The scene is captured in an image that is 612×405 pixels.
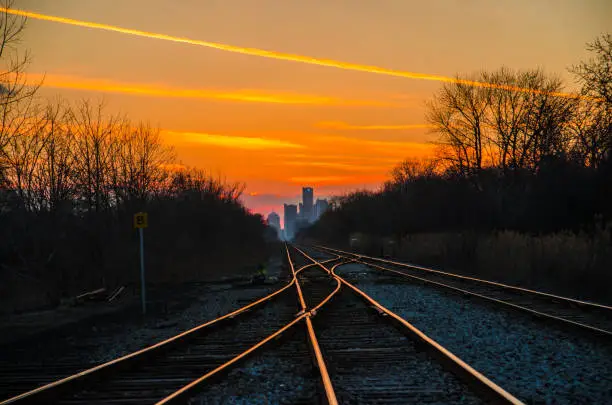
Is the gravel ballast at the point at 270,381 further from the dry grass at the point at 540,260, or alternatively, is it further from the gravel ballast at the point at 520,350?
the dry grass at the point at 540,260

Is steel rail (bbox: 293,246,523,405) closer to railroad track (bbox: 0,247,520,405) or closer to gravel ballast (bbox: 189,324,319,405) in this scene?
railroad track (bbox: 0,247,520,405)

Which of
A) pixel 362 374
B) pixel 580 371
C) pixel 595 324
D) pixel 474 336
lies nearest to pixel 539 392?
pixel 580 371

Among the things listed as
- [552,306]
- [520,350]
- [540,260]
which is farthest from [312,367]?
[540,260]

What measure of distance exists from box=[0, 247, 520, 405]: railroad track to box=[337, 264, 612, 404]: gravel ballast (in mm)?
587

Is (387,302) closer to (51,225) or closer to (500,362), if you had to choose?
(500,362)

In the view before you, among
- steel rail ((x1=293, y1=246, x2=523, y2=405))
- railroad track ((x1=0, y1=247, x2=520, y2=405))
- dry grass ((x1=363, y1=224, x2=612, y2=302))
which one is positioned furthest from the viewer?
dry grass ((x1=363, y1=224, x2=612, y2=302))

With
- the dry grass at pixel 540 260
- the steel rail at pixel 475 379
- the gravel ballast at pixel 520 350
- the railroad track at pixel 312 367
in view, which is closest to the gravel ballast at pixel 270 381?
the railroad track at pixel 312 367

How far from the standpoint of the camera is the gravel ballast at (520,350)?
20.1 feet

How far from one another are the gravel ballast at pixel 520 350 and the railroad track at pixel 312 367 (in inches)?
23.1

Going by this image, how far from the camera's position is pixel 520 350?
825cm

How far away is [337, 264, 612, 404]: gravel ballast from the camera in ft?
20.1

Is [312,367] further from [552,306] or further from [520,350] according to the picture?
[552,306]

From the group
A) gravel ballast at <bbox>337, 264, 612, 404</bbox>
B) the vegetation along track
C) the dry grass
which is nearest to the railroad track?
gravel ballast at <bbox>337, 264, 612, 404</bbox>

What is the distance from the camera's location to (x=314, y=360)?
23.4ft
